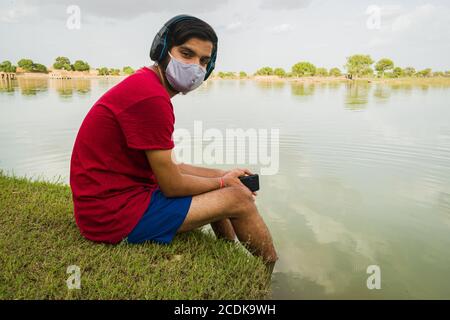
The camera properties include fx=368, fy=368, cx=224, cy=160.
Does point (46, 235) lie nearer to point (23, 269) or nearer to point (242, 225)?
point (23, 269)

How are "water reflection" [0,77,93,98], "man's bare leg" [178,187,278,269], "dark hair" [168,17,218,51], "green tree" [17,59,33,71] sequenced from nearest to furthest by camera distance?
"dark hair" [168,17,218,51], "man's bare leg" [178,187,278,269], "water reflection" [0,77,93,98], "green tree" [17,59,33,71]

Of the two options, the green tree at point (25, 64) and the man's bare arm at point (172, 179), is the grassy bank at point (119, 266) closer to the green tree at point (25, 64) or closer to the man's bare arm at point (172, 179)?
the man's bare arm at point (172, 179)

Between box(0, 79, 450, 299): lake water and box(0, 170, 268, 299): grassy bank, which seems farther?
box(0, 79, 450, 299): lake water

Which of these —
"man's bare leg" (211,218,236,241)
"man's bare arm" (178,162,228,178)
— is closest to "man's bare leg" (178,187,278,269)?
"man's bare leg" (211,218,236,241)

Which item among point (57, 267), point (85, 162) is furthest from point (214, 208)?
point (57, 267)

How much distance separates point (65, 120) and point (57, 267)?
380 inches

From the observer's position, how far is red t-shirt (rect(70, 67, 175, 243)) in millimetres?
2271

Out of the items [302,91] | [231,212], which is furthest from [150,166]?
[302,91]

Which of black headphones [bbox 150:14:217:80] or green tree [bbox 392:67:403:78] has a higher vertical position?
green tree [bbox 392:67:403:78]

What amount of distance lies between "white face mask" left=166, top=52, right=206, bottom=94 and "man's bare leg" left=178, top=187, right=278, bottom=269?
2.59ft

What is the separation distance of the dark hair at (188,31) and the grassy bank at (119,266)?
1.48m

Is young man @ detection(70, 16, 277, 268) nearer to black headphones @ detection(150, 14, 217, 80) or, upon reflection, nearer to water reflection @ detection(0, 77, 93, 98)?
black headphones @ detection(150, 14, 217, 80)

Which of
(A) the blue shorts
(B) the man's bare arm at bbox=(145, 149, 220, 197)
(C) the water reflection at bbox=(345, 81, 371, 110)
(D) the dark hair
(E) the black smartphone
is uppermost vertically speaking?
(D) the dark hair

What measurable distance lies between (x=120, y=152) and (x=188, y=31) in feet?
3.03
